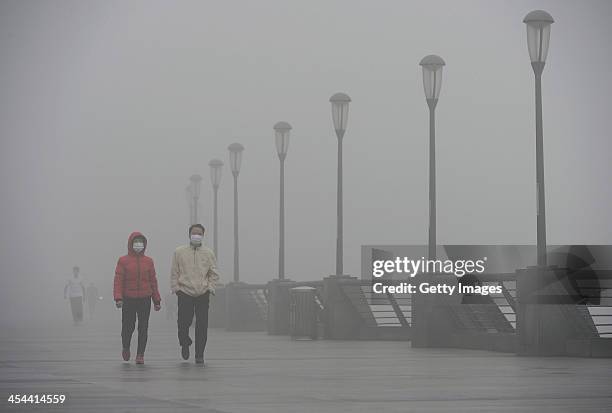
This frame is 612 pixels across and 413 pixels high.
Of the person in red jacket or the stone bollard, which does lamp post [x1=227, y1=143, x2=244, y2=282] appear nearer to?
the stone bollard

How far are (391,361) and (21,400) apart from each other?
9056 mm

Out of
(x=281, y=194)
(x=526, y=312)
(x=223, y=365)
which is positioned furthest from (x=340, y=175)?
(x=223, y=365)

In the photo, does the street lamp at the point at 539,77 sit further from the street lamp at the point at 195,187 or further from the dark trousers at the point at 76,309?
the street lamp at the point at 195,187

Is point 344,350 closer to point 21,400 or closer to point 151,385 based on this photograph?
point 151,385

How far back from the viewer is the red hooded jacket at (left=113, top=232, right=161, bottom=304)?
20.1 m

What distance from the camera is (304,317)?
106 ft

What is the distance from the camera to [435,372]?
58.4ft

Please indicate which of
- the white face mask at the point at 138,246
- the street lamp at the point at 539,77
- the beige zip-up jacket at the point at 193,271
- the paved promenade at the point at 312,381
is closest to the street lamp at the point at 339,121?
the paved promenade at the point at 312,381

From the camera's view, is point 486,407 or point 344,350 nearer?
point 486,407

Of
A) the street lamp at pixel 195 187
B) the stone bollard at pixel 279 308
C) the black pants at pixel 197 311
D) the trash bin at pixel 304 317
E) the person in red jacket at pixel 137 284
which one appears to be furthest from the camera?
the street lamp at pixel 195 187

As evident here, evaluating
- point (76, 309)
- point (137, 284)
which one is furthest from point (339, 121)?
point (76, 309)

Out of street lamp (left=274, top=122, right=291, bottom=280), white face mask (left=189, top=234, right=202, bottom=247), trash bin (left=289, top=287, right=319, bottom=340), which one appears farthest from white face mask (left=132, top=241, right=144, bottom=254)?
street lamp (left=274, top=122, right=291, bottom=280)

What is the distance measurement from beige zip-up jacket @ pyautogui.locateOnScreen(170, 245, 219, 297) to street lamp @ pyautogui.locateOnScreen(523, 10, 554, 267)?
4906 millimetres

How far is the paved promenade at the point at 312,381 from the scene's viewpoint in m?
12.7
